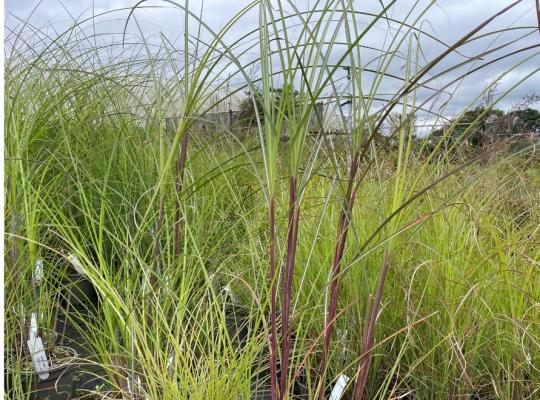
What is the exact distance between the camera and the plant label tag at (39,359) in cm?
142

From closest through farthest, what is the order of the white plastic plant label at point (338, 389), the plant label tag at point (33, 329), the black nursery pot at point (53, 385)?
the white plastic plant label at point (338, 389) → the black nursery pot at point (53, 385) → the plant label tag at point (33, 329)

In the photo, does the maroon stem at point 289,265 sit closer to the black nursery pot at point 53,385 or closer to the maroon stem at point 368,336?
the maroon stem at point 368,336

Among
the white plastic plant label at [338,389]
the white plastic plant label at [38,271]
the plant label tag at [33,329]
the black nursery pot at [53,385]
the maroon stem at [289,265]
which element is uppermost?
the maroon stem at [289,265]

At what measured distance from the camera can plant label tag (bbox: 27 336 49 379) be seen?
4.65 feet

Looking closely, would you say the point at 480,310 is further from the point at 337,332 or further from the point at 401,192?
the point at 401,192

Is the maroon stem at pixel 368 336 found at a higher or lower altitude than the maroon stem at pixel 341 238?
lower

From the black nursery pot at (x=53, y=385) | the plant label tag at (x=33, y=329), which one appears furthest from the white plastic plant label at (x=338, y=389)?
the plant label tag at (x=33, y=329)

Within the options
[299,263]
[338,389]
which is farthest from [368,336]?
[299,263]

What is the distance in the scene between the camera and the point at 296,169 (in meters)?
0.86

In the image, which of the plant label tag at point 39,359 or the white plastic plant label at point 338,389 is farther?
the plant label tag at point 39,359

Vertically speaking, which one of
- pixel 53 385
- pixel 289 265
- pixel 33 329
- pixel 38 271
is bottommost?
pixel 53 385

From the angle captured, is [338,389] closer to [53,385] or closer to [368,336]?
[368,336]

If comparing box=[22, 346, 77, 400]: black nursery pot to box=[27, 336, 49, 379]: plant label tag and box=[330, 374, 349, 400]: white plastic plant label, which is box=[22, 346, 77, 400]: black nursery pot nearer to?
box=[27, 336, 49, 379]: plant label tag

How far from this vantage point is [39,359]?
1437 mm
